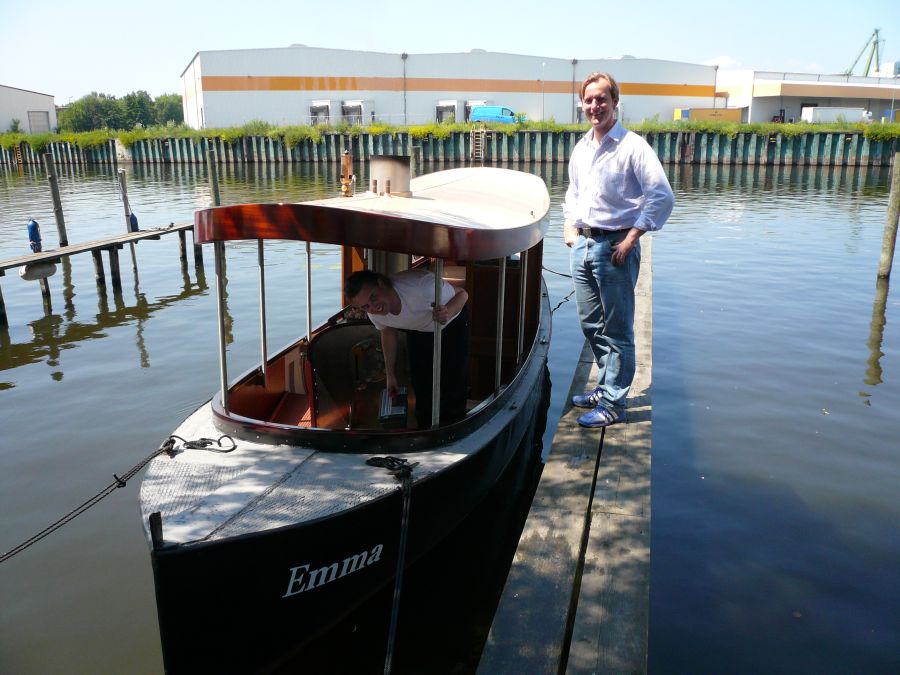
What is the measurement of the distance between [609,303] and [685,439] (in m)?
2.73

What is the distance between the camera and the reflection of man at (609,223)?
16.7 feet

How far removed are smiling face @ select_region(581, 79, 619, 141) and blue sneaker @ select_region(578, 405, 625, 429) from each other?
81.9 inches

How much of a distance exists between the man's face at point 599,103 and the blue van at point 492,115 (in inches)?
1731

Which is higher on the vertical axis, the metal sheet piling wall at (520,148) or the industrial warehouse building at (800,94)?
the industrial warehouse building at (800,94)

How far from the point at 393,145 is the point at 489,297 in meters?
38.7

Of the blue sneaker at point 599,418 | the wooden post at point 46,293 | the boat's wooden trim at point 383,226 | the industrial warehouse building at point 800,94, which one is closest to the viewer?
the boat's wooden trim at point 383,226

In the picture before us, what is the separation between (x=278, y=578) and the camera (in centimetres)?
374

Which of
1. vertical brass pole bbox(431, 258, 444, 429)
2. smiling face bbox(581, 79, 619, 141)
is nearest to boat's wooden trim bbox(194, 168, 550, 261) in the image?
vertical brass pole bbox(431, 258, 444, 429)

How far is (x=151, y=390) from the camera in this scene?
922 centimetres

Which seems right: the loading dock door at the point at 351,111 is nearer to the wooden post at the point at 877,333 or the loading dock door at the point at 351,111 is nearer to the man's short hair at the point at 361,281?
the wooden post at the point at 877,333

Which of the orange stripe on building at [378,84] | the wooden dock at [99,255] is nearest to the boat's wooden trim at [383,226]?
the wooden dock at [99,255]

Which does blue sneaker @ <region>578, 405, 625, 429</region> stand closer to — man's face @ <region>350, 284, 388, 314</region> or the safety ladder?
man's face @ <region>350, 284, 388, 314</region>

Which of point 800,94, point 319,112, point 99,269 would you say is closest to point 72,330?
point 99,269

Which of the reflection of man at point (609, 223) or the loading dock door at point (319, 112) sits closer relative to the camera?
the reflection of man at point (609, 223)
